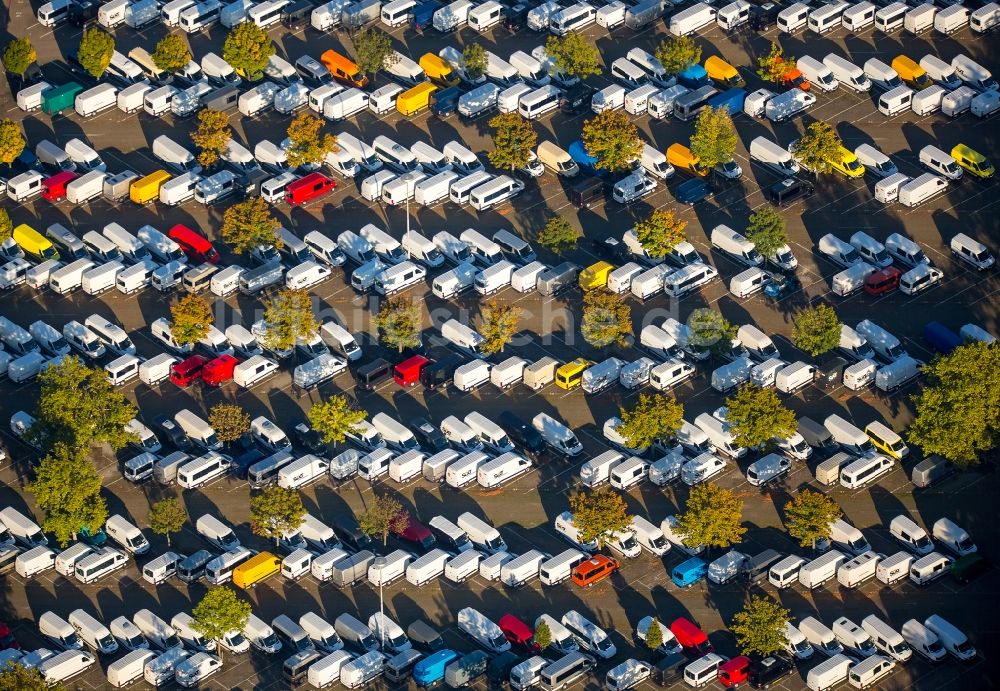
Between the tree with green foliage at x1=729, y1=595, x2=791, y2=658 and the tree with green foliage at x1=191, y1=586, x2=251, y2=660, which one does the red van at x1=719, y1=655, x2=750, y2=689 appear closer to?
the tree with green foliage at x1=729, y1=595, x2=791, y2=658

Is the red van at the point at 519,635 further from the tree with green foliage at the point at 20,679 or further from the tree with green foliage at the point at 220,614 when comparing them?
the tree with green foliage at the point at 20,679

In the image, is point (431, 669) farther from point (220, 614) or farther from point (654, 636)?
point (654, 636)

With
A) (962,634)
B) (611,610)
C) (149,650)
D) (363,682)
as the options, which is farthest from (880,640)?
(149,650)

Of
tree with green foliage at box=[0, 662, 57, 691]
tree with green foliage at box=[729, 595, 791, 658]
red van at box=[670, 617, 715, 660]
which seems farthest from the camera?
red van at box=[670, 617, 715, 660]

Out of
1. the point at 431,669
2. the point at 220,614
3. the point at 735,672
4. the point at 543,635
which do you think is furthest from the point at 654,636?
the point at 220,614

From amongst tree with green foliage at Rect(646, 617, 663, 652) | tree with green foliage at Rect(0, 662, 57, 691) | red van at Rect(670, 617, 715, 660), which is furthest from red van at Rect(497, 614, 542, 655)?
tree with green foliage at Rect(0, 662, 57, 691)

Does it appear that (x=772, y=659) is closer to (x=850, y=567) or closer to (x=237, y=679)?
(x=850, y=567)
